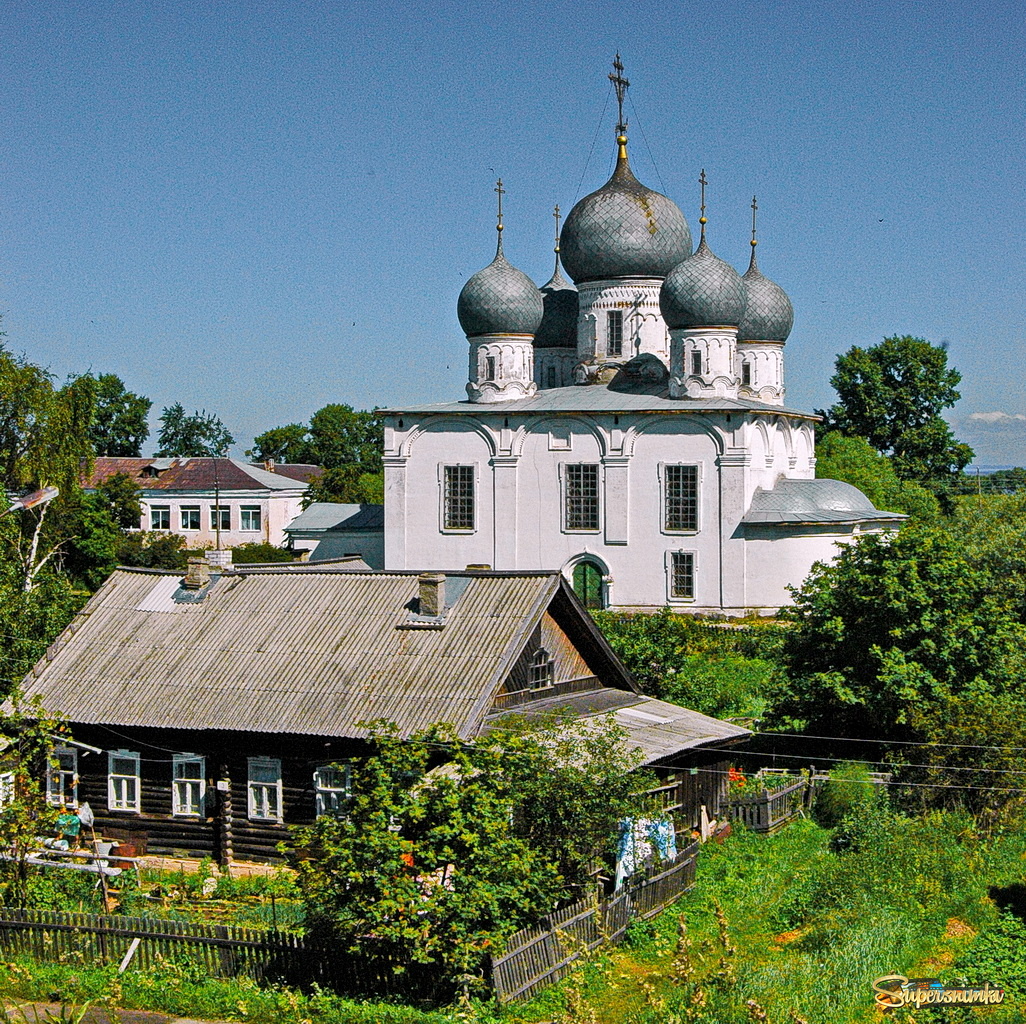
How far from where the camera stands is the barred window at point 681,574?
39281mm

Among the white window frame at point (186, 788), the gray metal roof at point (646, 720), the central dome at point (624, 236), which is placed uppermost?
the central dome at point (624, 236)

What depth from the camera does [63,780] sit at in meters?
18.0

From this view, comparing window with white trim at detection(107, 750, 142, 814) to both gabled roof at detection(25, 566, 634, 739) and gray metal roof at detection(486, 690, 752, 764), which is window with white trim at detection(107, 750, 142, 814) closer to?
gabled roof at detection(25, 566, 634, 739)

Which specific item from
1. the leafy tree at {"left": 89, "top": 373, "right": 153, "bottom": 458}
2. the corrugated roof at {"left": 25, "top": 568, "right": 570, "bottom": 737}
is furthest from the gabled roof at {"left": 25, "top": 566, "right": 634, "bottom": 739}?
the leafy tree at {"left": 89, "top": 373, "right": 153, "bottom": 458}

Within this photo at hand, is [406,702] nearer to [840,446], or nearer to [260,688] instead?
[260,688]

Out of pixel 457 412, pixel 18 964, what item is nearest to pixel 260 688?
pixel 18 964

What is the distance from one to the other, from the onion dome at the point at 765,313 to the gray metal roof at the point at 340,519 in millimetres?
12393

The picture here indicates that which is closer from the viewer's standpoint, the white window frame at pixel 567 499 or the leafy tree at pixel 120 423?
the white window frame at pixel 567 499

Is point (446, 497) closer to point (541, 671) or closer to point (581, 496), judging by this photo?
point (581, 496)

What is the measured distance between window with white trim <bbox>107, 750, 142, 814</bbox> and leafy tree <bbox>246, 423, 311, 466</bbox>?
6532cm

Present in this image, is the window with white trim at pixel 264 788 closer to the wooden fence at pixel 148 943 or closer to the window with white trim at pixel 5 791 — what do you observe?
the window with white trim at pixel 5 791

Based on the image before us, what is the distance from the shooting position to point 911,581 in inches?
853

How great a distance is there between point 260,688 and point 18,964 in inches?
177

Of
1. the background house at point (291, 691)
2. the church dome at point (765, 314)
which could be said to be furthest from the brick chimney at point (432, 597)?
the church dome at point (765, 314)
